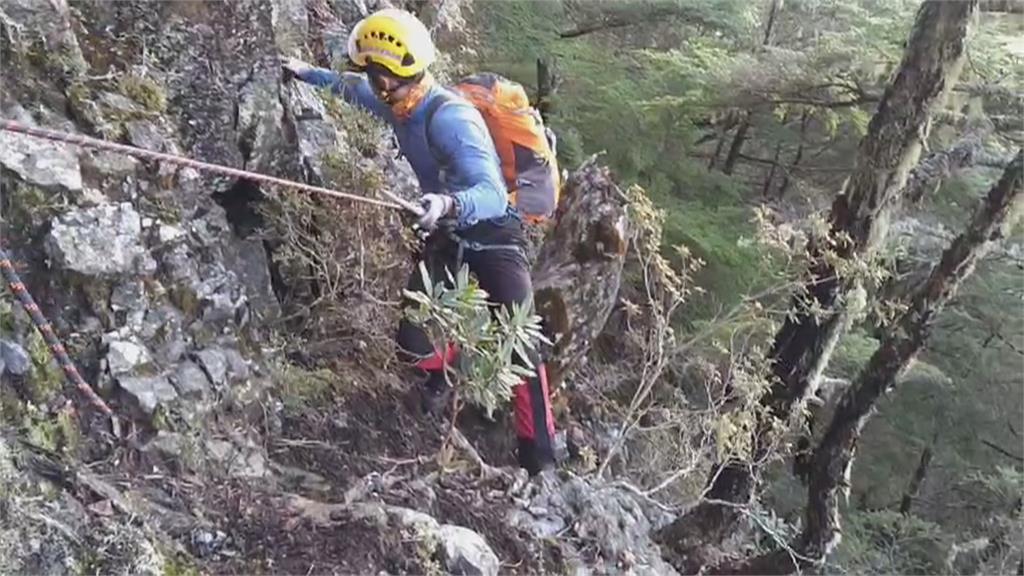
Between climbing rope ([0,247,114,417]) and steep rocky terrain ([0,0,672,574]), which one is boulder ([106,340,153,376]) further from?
climbing rope ([0,247,114,417])

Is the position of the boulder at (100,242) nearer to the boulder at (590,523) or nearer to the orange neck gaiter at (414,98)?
the orange neck gaiter at (414,98)

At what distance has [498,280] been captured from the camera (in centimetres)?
480

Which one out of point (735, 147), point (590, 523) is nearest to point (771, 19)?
point (735, 147)

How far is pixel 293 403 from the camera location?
15.8 feet

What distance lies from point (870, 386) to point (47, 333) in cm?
490

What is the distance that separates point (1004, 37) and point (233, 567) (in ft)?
26.2

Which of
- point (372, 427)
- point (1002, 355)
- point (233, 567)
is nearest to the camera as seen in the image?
point (233, 567)

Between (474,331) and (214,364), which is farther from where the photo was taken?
(214,364)

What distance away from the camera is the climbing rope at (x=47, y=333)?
137 inches

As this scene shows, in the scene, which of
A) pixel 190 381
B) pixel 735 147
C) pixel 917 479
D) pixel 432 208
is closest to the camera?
pixel 432 208

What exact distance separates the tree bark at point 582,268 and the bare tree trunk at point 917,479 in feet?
30.1

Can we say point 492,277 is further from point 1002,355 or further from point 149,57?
point 1002,355

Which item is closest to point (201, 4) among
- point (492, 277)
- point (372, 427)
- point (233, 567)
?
point (492, 277)

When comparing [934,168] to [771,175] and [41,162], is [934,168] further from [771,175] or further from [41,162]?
[771,175]
